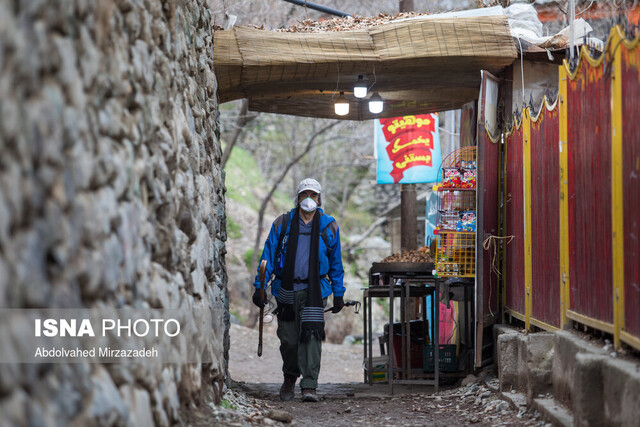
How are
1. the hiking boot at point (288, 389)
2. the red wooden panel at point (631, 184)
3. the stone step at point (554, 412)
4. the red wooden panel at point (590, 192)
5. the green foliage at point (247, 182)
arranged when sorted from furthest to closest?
the green foliage at point (247, 182)
the hiking boot at point (288, 389)
the stone step at point (554, 412)
the red wooden panel at point (590, 192)
the red wooden panel at point (631, 184)

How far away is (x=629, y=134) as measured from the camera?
13.4 feet

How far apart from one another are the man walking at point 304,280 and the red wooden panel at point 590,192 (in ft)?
9.72

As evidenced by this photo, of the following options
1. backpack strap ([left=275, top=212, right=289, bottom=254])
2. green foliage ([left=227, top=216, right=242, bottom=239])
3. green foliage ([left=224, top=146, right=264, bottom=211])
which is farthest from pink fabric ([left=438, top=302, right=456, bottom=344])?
green foliage ([left=224, top=146, right=264, bottom=211])

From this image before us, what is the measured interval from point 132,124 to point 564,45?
5056 millimetres

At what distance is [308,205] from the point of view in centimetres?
781

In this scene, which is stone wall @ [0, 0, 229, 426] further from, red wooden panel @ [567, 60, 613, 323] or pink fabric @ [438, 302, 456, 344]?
pink fabric @ [438, 302, 456, 344]

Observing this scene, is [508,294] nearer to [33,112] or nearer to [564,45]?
[564,45]

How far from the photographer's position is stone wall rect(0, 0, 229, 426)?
103 inches

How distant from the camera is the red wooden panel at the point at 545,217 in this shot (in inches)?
229

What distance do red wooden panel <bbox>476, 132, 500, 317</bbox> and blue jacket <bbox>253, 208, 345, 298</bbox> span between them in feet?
4.86

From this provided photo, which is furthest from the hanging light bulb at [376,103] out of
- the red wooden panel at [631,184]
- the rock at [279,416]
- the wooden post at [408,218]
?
the red wooden panel at [631,184]

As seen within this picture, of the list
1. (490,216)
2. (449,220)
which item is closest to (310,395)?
(449,220)

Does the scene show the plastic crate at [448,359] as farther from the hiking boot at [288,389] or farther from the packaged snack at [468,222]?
the hiking boot at [288,389]

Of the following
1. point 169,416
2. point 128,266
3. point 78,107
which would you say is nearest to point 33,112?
point 78,107
